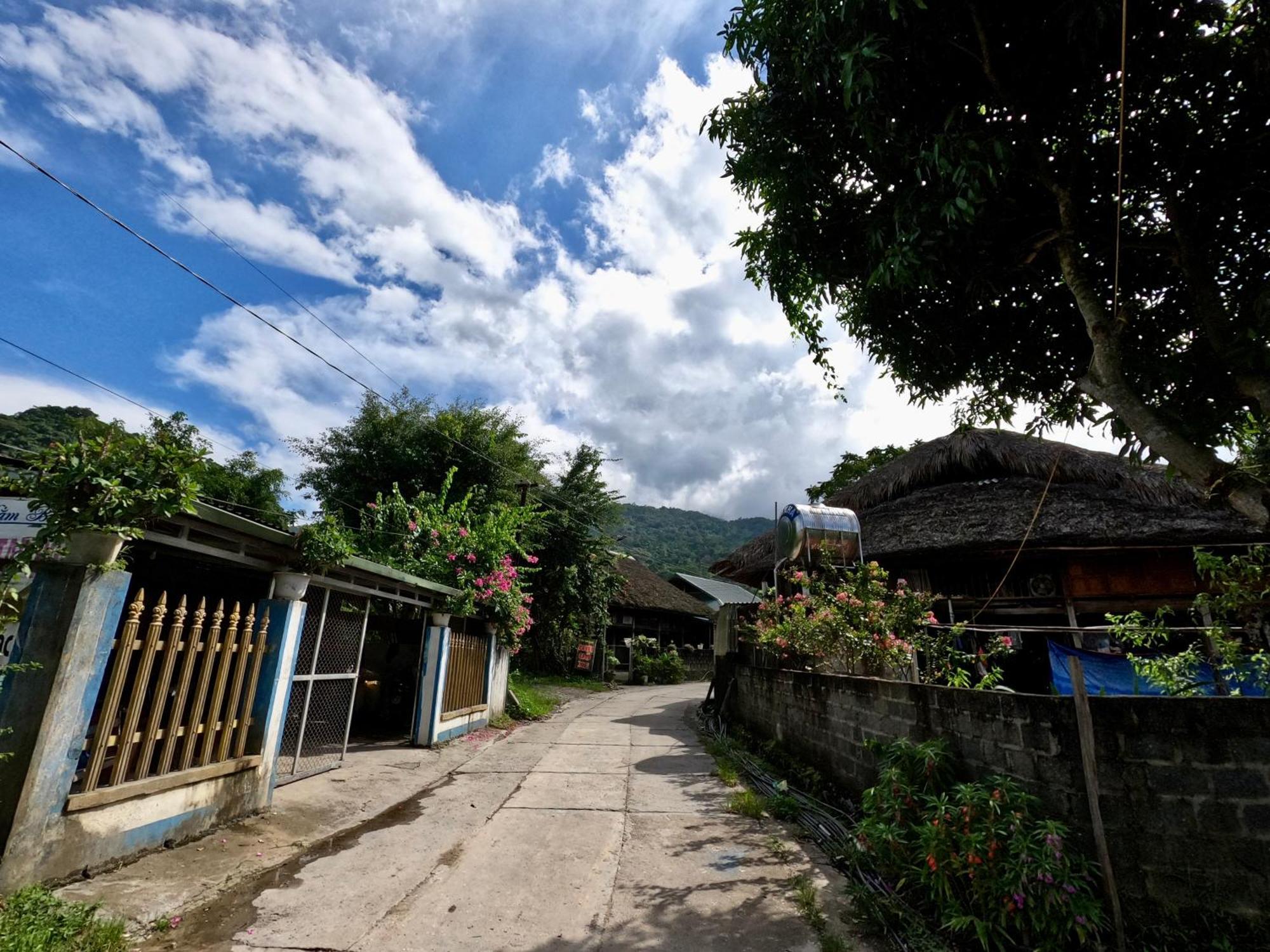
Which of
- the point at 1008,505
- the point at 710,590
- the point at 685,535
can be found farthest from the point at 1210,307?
the point at 685,535

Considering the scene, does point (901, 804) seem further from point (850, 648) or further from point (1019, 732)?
point (850, 648)

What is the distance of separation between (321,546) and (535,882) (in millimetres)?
3439

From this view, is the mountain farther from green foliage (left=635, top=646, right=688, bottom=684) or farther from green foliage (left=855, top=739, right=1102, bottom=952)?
green foliage (left=855, top=739, right=1102, bottom=952)

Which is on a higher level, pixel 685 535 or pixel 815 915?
pixel 685 535

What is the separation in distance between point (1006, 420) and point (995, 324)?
5.34ft

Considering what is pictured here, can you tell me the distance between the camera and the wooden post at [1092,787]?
279 centimetres

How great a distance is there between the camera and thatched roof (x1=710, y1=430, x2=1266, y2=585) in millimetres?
9852

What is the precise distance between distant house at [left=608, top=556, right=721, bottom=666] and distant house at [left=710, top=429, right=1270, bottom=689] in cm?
1361

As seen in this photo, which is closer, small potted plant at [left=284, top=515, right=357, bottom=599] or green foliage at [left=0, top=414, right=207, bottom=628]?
green foliage at [left=0, top=414, right=207, bottom=628]

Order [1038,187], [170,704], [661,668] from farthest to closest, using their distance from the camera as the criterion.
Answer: [661,668]
[1038,187]
[170,704]

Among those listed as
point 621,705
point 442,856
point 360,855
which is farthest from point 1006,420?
point 621,705

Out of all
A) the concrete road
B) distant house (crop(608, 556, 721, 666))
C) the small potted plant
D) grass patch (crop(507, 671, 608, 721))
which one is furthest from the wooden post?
distant house (crop(608, 556, 721, 666))

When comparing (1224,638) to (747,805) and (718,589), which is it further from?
(718,589)

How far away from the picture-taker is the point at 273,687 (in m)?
5.01
